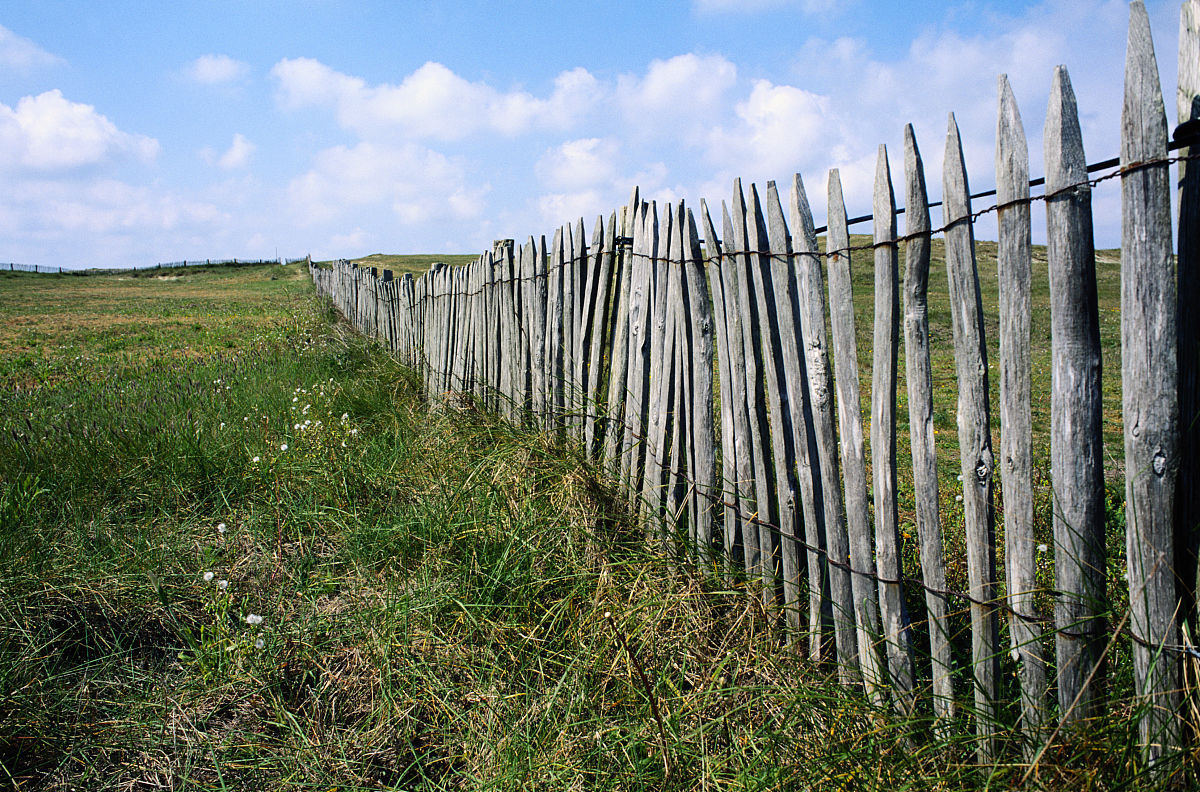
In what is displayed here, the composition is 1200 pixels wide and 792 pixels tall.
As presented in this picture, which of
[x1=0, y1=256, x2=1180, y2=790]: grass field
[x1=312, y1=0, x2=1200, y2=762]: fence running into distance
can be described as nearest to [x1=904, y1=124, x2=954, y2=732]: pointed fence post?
[x1=312, y1=0, x2=1200, y2=762]: fence running into distance

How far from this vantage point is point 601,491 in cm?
346

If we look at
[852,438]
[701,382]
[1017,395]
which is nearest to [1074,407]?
[1017,395]

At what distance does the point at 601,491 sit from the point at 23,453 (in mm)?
3488

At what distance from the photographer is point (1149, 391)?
1.54m

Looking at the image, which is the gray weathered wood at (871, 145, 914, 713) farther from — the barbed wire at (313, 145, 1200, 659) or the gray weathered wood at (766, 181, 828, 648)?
the gray weathered wood at (766, 181, 828, 648)

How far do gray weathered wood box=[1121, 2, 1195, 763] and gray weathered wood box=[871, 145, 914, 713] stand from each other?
56 cm

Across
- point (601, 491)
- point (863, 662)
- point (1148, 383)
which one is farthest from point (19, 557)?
point (1148, 383)

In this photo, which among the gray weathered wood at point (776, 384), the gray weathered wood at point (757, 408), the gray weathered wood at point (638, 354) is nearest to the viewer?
the gray weathered wood at point (776, 384)

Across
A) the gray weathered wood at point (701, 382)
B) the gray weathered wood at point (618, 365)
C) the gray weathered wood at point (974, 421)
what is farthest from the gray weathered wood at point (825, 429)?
the gray weathered wood at point (618, 365)

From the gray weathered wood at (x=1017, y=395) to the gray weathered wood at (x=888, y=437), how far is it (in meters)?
0.32

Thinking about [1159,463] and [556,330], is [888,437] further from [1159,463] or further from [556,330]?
[556,330]

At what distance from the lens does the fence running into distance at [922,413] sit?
155 centimetres

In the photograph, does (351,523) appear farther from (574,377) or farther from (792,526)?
(792,526)

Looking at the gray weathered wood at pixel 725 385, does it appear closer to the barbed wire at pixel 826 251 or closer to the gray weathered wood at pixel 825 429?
the barbed wire at pixel 826 251
